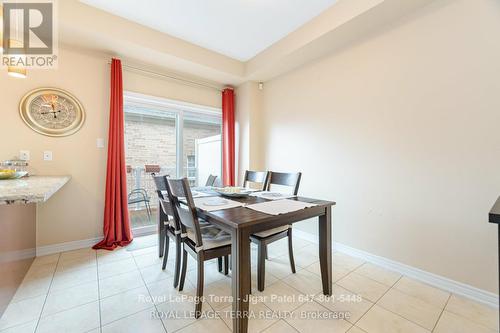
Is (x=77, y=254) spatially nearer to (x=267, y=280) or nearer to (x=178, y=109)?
(x=267, y=280)

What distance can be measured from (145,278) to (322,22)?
10.1 feet

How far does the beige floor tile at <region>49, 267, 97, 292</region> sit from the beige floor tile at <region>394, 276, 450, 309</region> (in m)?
2.66

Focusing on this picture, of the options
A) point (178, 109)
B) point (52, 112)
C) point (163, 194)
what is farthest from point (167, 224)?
point (178, 109)

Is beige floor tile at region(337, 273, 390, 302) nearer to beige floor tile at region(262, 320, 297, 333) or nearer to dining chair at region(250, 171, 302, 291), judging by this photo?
dining chair at region(250, 171, 302, 291)

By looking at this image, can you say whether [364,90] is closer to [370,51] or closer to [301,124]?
[370,51]

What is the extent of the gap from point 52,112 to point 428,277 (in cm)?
411

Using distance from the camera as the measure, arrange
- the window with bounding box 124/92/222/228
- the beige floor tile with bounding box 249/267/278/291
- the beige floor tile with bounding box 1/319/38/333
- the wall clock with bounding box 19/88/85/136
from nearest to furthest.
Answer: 1. the beige floor tile with bounding box 1/319/38/333
2. the beige floor tile with bounding box 249/267/278/291
3. the wall clock with bounding box 19/88/85/136
4. the window with bounding box 124/92/222/228

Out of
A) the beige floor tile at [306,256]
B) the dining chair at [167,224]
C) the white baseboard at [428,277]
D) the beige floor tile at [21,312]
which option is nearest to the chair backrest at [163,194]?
the dining chair at [167,224]

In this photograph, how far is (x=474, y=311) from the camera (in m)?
1.46

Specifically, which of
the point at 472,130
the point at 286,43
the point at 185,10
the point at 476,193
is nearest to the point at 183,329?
the point at 476,193

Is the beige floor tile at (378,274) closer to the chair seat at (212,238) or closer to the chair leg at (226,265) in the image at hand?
the chair leg at (226,265)

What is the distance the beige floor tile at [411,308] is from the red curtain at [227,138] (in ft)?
8.40

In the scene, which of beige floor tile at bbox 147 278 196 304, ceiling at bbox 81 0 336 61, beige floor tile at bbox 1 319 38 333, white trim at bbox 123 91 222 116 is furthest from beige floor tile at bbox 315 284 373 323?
white trim at bbox 123 91 222 116

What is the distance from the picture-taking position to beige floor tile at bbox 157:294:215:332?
1350 millimetres
